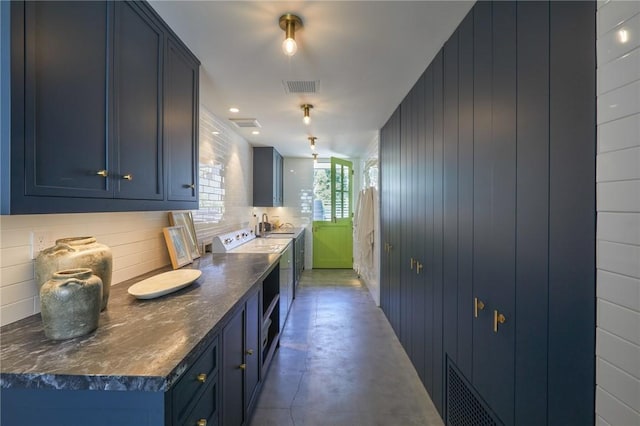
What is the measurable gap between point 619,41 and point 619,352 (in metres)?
0.79

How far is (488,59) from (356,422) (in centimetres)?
223

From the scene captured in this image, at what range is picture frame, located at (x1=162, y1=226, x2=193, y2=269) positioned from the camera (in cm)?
195

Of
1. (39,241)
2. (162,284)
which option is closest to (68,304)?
(39,241)

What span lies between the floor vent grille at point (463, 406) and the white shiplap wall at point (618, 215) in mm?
689

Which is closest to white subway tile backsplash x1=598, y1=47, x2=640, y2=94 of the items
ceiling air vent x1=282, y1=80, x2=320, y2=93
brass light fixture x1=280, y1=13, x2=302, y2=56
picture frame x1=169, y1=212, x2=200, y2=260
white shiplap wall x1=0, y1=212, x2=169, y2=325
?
brass light fixture x1=280, y1=13, x2=302, y2=56

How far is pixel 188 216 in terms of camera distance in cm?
236

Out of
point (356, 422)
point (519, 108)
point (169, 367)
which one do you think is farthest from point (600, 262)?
point (356, 422)

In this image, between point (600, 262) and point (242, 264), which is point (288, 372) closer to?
point (242, 264)

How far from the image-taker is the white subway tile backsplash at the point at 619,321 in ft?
2.10

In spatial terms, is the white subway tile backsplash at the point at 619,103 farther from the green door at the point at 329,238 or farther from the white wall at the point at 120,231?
the green door at the point at 329,238

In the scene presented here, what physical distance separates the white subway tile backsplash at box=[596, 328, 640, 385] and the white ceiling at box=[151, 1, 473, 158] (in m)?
1.51

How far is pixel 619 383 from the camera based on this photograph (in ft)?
2.23

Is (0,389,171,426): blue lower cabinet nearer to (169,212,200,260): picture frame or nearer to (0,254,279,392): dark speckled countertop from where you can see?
(0,254,279,392): dark speckled countertop

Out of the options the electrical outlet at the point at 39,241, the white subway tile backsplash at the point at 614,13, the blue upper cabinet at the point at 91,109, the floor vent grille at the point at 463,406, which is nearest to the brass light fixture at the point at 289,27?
the blue upper cabinet at the point at 91,109
